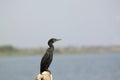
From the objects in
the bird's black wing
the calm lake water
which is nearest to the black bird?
the bird's black wing

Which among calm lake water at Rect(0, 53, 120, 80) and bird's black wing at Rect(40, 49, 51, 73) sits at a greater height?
bird's black wing at Rect(40, 49, 51, 73)

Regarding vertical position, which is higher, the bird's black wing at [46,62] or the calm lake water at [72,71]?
the bird's black wing at [46,62]

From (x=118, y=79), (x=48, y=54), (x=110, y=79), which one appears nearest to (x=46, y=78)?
(x=48, y=54)

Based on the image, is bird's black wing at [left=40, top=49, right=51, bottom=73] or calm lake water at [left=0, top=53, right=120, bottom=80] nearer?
bird's black wing at [left=40, top=49, right=51, bottom=73]

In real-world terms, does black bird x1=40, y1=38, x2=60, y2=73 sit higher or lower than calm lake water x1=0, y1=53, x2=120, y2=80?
higher

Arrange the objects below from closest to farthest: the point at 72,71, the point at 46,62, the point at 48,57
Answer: the point at 46,62, the point at 48,57, the point at 72,71

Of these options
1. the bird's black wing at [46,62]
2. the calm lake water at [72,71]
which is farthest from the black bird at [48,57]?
the calm lake water at [72,71]

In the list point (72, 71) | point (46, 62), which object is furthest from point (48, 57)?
point (72, 71)

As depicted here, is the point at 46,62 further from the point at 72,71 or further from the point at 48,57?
the point at 72,71

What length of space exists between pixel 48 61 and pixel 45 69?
31cm

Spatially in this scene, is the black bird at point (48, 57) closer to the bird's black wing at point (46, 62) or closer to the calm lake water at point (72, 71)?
the bird's black wing at point (46, 62)

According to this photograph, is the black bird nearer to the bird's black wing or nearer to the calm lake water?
the bird's black wing

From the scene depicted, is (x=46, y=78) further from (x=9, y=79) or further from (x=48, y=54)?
(x=9, y=79)

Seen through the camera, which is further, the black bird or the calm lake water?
the calm lake water
